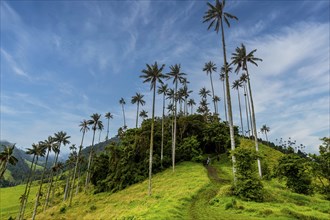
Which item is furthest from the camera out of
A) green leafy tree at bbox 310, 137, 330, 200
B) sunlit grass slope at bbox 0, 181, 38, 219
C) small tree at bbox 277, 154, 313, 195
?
sunlit grass slope at bbox 0, 181, 38, 219

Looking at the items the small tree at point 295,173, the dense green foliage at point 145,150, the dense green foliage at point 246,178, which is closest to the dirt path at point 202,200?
the dense green foliage at point 246,178

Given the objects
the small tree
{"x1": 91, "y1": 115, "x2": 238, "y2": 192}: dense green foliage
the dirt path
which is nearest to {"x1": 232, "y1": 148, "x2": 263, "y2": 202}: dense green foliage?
the dirt path

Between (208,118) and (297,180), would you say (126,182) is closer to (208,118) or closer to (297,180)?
(297,180)

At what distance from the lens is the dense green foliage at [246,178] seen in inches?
1065

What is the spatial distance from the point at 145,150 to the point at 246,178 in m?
38.5

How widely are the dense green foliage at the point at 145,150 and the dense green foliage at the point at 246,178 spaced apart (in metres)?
32.6

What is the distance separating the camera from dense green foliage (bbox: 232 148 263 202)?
27062 millimetres

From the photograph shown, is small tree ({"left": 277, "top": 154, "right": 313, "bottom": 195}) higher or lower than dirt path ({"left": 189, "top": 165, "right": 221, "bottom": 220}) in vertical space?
higher

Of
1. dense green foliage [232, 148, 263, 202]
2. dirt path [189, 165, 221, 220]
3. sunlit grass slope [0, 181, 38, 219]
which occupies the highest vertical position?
dense green foliage [232, 148, 263, 202]

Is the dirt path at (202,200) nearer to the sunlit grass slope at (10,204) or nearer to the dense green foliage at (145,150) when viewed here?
the dense green foliage at (145,150)

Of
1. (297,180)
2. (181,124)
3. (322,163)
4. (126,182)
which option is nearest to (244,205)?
(322,163)

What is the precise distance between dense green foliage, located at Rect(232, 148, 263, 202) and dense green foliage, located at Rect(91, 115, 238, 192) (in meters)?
32.6

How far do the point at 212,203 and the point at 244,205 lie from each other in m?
3.68

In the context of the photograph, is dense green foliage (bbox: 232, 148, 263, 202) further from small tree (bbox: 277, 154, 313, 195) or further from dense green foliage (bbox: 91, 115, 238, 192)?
dense green foliage (bbox: 91, 115, 238, 192)
